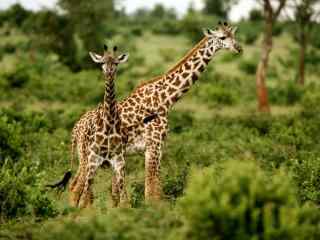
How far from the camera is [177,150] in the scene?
606 inches

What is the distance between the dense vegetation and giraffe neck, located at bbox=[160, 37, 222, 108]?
53.8 inches

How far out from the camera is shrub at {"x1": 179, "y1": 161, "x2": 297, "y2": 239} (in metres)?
6.98

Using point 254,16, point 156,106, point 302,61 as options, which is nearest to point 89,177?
point 156,106

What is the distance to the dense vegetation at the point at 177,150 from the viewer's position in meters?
7.30

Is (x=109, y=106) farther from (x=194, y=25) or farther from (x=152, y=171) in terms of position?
(x=194, y=25)

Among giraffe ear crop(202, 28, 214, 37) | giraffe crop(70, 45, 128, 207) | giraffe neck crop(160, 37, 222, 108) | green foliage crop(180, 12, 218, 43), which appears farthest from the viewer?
green foliage crop(180, 12, 218, 43)

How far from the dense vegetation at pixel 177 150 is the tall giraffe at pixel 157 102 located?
574 mm

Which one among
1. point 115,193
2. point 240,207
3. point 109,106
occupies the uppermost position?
point 109,106

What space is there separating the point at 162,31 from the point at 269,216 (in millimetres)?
46716

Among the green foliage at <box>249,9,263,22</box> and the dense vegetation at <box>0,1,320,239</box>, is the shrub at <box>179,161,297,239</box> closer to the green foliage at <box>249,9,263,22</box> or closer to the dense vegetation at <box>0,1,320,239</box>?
the dense vegetation at <box>0,1,320,239</box>

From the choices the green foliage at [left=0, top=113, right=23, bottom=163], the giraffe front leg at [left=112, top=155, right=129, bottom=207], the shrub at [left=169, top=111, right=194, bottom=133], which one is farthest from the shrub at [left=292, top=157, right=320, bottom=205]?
the shrub at [left=169, top=111, right=194, bottom=133]

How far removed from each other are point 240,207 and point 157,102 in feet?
16.2

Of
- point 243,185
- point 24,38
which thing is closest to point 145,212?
point 243,185

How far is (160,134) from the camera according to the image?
11406mm
